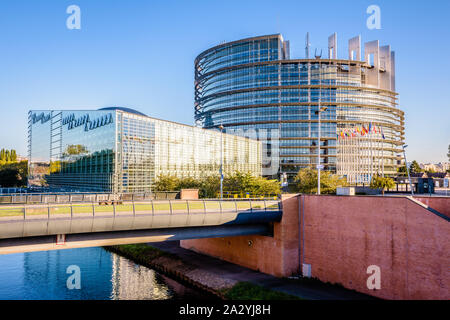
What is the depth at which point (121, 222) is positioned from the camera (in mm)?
21844

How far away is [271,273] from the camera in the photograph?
95.0 ft

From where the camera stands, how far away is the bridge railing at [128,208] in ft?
64.0

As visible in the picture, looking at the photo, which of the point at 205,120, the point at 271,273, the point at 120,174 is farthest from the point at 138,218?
the point at 205,120

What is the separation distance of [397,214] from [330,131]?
86385mm

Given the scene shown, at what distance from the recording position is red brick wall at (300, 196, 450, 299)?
2012cm

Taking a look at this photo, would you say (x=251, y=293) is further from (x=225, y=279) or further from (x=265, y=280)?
(x=225, y=279)

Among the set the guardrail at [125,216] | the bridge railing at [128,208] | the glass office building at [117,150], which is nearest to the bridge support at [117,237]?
the guardrail at [125,216]

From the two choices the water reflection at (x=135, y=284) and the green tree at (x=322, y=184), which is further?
the green tree at (x=322, y=184)

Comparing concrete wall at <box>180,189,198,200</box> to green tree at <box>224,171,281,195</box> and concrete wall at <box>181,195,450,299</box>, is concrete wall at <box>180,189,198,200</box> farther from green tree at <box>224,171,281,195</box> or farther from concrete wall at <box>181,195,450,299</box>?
green tree at <box>224,171,281,195</box>

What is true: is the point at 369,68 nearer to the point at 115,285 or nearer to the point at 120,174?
the point at 120,174

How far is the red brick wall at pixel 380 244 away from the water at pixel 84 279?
424 inches

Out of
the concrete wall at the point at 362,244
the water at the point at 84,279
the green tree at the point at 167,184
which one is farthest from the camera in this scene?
the green tree at the point at 167,184

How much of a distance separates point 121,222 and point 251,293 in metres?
10.9

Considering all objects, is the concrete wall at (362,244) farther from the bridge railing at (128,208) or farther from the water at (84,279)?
the water at (84,279)
